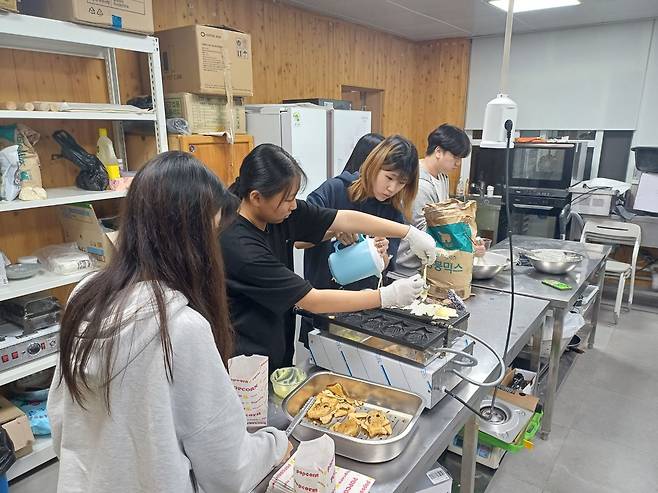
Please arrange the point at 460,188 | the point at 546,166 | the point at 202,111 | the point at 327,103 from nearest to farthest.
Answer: the point at 202,111 → the point at 327,103 → the point at 546,166 → the point at 460,188

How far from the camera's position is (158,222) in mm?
728

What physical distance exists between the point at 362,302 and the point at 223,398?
24.5 inches

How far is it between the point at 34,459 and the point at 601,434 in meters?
2.63

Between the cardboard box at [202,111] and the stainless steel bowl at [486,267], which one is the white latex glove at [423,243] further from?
the cardboard box at [202,111]

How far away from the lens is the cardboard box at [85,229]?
7.07 feet

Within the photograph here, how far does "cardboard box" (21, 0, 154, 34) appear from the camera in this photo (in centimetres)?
187

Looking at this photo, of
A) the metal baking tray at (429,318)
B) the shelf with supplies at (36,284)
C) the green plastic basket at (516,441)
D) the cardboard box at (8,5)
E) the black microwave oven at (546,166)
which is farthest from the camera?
the black microwave oven at (546,166)

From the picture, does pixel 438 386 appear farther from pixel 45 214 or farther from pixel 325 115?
pixel 325 115

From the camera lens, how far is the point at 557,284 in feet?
Result: 6.76

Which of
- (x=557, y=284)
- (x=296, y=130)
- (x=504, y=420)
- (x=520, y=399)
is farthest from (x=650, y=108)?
(x=504, y=420)

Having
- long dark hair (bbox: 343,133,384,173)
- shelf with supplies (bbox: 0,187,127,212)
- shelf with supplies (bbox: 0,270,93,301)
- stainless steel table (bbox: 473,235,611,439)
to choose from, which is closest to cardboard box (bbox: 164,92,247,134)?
shelf with supplies (bbox: 0,187,127,212)

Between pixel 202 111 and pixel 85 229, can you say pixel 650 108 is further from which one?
pixel 85 229

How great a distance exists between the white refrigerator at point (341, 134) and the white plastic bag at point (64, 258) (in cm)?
172

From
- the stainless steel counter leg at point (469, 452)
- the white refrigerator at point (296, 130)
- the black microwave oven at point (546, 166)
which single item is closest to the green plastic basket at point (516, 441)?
the stainless steel counter leg at point (469, 452)
